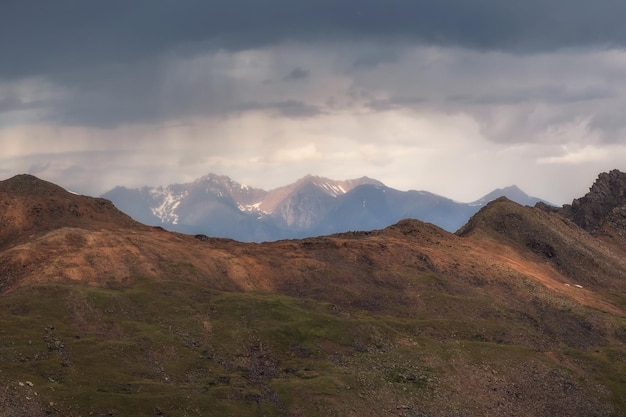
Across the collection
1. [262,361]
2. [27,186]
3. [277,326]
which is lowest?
[262,361]

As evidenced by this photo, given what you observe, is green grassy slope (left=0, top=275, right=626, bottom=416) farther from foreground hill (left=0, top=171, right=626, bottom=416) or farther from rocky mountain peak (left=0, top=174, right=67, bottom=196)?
rocky mountain peak (left=0, top=174, right=67, bottom=196)

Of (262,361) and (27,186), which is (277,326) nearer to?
(262,361)

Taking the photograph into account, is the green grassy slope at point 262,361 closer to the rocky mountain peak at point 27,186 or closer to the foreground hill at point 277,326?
the foreground hill at point 277,326

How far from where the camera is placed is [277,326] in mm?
139125

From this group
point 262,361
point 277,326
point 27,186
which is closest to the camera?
point 262,361

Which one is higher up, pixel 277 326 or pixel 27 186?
pixel 27 186

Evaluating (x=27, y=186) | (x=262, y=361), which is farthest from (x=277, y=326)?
(x=27, y=186)

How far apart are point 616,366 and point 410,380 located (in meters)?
48.8

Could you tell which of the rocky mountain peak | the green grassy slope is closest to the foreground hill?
the green grassy slope

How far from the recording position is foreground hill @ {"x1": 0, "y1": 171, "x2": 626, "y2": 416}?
112m

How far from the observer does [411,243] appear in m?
199

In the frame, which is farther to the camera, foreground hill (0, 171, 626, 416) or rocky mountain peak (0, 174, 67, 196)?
rocky mountain peak (0, 174, 67, 196)

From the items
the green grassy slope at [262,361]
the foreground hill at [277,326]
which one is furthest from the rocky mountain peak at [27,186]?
the green grassy slope at [262,361]

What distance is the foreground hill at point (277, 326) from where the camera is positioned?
4400 inches
